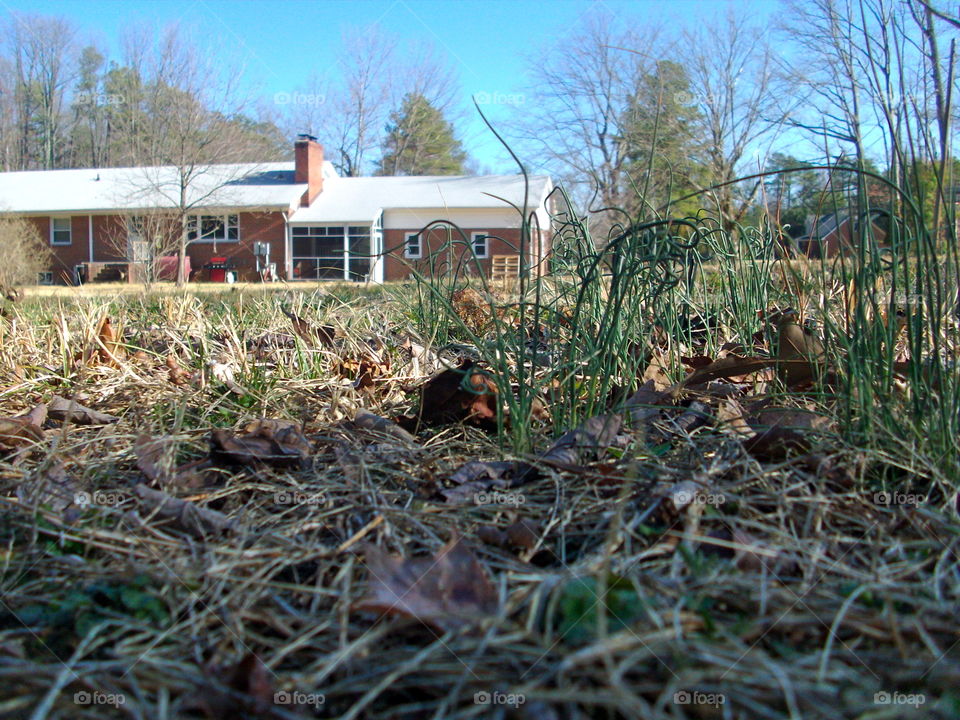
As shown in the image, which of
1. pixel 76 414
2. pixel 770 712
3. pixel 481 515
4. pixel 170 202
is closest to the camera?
pixel 770 712

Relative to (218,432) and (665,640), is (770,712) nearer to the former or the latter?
(665,640)

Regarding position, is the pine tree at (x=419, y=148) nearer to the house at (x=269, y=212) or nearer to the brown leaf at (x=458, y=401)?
the house at (x=269, y=212)

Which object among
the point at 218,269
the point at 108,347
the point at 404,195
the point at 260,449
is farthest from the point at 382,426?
the point at 404,195

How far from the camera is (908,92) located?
1508 mm

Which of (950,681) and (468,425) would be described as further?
(468,425)

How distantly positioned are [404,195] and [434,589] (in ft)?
85.1

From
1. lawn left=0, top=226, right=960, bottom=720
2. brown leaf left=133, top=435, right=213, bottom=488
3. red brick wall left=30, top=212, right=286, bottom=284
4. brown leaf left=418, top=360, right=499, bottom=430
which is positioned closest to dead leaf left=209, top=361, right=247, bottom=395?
lawn left=0, top=226, right=960, bottom=720

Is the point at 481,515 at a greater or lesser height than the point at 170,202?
lesser

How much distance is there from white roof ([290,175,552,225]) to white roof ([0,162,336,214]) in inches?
39.4

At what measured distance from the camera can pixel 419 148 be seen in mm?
35562

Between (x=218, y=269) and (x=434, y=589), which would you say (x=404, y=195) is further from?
(x=434, y=589)

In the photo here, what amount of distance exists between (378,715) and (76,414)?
1530 millimetres

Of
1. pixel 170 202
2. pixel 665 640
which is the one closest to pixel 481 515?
pixel 665 640

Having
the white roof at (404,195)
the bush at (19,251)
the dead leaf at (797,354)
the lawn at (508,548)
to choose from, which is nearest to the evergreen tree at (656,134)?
the lawn at (508,548)
